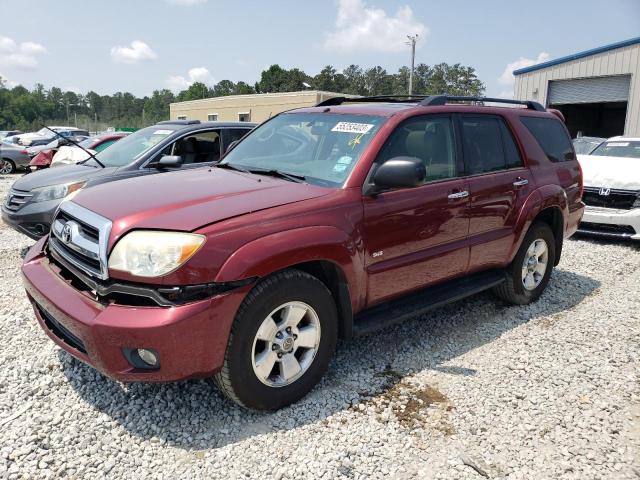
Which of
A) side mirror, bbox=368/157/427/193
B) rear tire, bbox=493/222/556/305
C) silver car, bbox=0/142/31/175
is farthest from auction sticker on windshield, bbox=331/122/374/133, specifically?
silver car, bbox=0/142/31/175

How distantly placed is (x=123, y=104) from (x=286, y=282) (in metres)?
137

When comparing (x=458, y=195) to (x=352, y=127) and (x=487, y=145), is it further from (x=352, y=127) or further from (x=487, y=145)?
(x=352, y=127)

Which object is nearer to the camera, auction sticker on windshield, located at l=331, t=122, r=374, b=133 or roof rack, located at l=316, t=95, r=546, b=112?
auction sticker on windshield, located at l=331, t=122, r=374, b=133

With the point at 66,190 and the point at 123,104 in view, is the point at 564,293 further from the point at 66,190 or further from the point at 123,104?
the point at 123,104

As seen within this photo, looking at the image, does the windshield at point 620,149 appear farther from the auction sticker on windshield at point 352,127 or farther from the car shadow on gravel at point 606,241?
the auction sticker on windshield at point 352,127

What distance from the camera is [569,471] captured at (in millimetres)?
2596

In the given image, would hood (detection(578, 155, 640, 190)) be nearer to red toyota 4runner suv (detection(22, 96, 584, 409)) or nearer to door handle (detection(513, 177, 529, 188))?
red toyota 4runner suv (detection(22, 96, 584, 409))

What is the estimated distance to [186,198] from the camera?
2.94m

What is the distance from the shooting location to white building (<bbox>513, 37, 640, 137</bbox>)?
1812cm

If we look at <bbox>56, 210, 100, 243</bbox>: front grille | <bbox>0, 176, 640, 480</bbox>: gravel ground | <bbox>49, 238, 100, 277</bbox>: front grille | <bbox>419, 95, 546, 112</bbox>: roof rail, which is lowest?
<bbox>0, 176, 640, 480</bbox>: gravel ground

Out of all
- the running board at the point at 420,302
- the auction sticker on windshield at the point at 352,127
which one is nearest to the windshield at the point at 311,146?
the auction sticker on windshield at the point at 352,127

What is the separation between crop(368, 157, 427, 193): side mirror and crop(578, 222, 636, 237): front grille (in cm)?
562

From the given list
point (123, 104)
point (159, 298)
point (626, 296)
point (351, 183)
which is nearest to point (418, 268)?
point (351, 183)

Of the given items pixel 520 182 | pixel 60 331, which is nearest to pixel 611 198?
pixel 520 182
